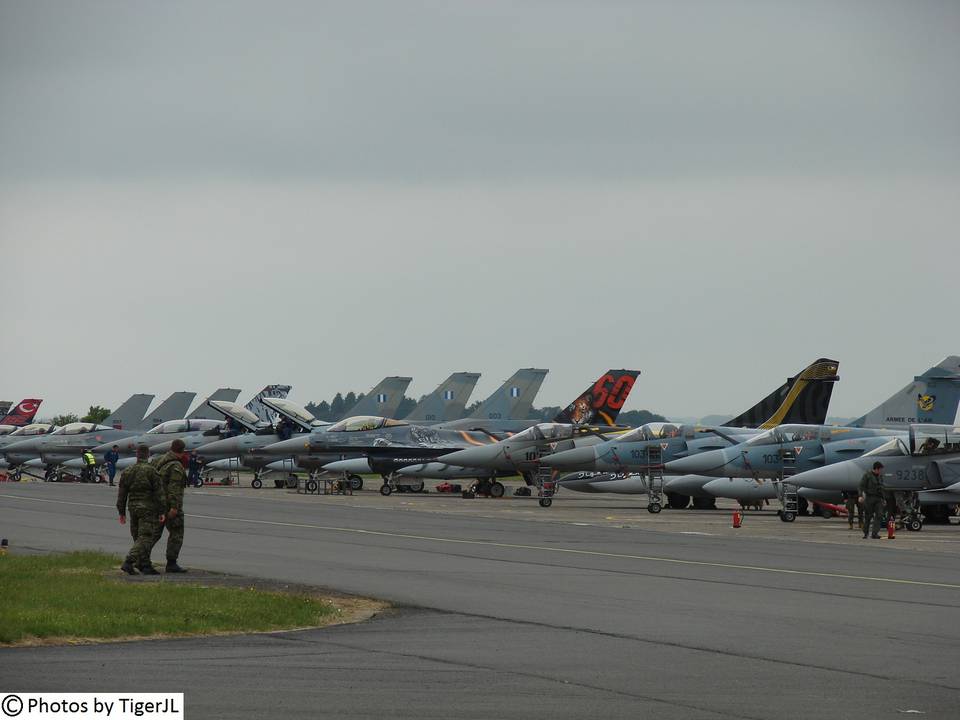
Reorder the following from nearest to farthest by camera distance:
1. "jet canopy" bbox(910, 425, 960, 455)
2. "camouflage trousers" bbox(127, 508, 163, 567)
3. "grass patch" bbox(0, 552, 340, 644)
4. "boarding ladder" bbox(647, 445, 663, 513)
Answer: "grass patch" bbox(0, 552, 340, 644) < "camouflage trousers" bbox(127, 508, 163, 567) < "jet canopy" bbox(910, 425, 960, 455) < "boarding ladder" bbox(647, 445, 663, 513)

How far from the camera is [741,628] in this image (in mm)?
12734

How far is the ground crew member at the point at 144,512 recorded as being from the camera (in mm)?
17172

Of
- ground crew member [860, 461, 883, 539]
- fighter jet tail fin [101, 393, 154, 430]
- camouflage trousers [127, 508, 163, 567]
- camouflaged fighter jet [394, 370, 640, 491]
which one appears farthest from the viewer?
fighter jet tail fin [101, 393, 154, 430]

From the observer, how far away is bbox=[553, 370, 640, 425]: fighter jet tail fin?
50906 mm

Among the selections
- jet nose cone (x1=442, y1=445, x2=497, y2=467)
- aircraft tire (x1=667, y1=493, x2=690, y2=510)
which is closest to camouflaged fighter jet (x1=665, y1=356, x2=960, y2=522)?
aircraft tire (x1=667, y1=493, x2=690, y2=510)

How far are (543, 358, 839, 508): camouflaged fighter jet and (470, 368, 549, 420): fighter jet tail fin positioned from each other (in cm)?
1513

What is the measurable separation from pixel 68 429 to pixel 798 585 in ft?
182

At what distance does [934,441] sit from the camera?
30.7 metres

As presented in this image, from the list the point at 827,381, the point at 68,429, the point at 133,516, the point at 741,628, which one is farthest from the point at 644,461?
the point at 68,429

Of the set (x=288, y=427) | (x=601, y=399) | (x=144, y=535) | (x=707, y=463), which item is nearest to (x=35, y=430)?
(x=288, y=427)

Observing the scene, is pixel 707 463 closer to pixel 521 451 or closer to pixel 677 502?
pixel 677 502

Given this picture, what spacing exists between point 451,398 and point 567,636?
5007 cm

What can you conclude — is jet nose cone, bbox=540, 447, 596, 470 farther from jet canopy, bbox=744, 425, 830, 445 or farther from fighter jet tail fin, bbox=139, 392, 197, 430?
fighter jet tail fin, bbox=139, 392, 197, 430

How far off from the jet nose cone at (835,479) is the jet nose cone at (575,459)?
26.6 ft
